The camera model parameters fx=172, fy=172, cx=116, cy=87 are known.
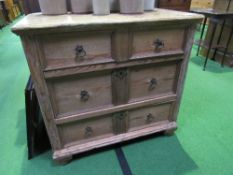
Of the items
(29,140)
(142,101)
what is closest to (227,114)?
(142,101)

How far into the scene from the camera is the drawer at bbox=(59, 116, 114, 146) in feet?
3.58

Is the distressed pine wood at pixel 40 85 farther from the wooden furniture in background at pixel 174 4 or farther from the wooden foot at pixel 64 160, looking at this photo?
the wooden furniture in background at pixel 174 4

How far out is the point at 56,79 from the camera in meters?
0.89

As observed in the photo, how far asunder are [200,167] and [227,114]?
2.34 feet

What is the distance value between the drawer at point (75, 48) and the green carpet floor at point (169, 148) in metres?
0.72

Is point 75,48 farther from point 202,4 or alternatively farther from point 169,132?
point 202,4

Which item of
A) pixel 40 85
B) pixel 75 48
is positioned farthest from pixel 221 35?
pixel 40 85

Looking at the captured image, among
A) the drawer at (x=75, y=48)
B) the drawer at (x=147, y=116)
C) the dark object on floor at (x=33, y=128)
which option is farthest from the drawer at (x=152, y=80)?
the dark object on floor at (x=33, y=128)

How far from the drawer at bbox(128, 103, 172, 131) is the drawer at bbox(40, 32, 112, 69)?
1.62 feet

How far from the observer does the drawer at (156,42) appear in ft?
3.01

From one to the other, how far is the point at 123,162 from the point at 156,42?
0.82 metres

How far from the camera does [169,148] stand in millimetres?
1281

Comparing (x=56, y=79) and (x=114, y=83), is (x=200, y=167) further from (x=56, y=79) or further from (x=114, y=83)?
(x=56, y=79)

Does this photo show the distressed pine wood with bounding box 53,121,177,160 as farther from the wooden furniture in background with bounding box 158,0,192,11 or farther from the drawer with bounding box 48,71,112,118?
the wooden furniture in background with bounding box 158,0,192,11
